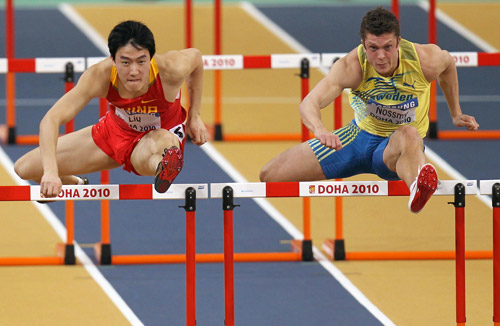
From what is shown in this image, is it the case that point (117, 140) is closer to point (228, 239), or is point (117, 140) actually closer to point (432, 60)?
point (228, 239)

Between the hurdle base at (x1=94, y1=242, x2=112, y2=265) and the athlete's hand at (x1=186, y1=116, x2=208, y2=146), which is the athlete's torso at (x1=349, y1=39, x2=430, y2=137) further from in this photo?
the hurdle base at (x1=94, y1=242, x2=112, y2=265)

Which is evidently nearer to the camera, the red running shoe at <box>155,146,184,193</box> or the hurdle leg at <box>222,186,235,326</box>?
the red running shoe at <box>155,146,184,193</box>

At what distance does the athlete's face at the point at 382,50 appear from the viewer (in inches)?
243

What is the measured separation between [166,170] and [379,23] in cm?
137

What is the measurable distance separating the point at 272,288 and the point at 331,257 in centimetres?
77

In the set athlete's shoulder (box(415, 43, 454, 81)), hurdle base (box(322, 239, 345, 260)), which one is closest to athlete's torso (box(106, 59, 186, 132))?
athlete's shoulder (box(415, 43, 454, 81))

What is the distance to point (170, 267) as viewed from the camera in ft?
26.8

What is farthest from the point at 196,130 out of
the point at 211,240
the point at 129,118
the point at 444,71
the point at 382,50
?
the point at 211,240

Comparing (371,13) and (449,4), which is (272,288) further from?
(449,4)

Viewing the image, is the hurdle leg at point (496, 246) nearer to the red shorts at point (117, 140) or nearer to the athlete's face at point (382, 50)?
the athlete's face at point (382, 50)

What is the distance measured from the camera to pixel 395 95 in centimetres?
656

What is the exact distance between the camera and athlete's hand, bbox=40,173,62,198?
224 inches

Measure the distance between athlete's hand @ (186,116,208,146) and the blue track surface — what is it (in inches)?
49.4

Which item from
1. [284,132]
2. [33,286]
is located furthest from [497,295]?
[284,132]
